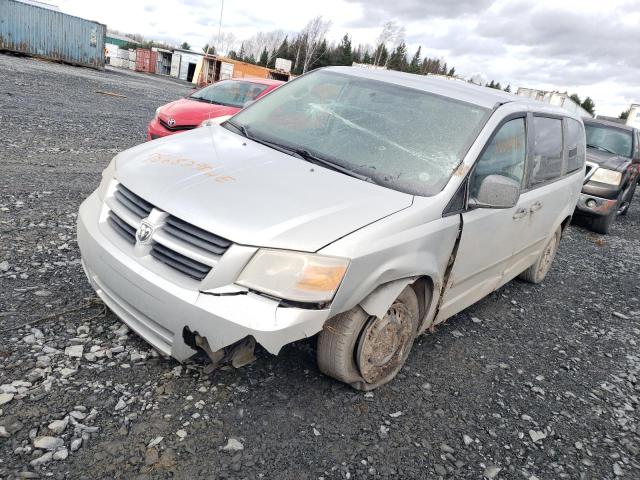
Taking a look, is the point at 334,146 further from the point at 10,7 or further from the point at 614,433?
the point at 10,7

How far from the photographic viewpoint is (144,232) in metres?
2.40

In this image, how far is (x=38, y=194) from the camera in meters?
5.09

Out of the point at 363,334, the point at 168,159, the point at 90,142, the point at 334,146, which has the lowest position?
the point at 90,142

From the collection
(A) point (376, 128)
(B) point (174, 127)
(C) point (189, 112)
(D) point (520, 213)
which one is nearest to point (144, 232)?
(A) point (376, 128)

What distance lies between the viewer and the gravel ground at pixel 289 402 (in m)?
2.17

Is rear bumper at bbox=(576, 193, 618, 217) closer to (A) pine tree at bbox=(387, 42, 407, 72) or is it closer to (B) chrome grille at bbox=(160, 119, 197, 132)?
(B) chrome grille at bbox=(160, 119, 197, 132)

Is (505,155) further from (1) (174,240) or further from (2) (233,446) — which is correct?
(2) (233,446)

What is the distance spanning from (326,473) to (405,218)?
1.29m

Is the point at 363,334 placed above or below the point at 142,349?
above

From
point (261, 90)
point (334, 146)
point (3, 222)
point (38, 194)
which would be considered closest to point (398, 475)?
point (334, 146)

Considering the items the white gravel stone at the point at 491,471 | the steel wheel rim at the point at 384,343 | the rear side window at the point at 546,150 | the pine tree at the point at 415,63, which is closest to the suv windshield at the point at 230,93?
the rear side window at the point at 546,150

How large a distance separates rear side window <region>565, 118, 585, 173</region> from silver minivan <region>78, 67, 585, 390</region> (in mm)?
965

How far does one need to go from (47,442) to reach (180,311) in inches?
30.2

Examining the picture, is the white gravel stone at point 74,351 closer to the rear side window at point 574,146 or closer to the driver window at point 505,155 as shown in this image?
the driver window at point 505,155
